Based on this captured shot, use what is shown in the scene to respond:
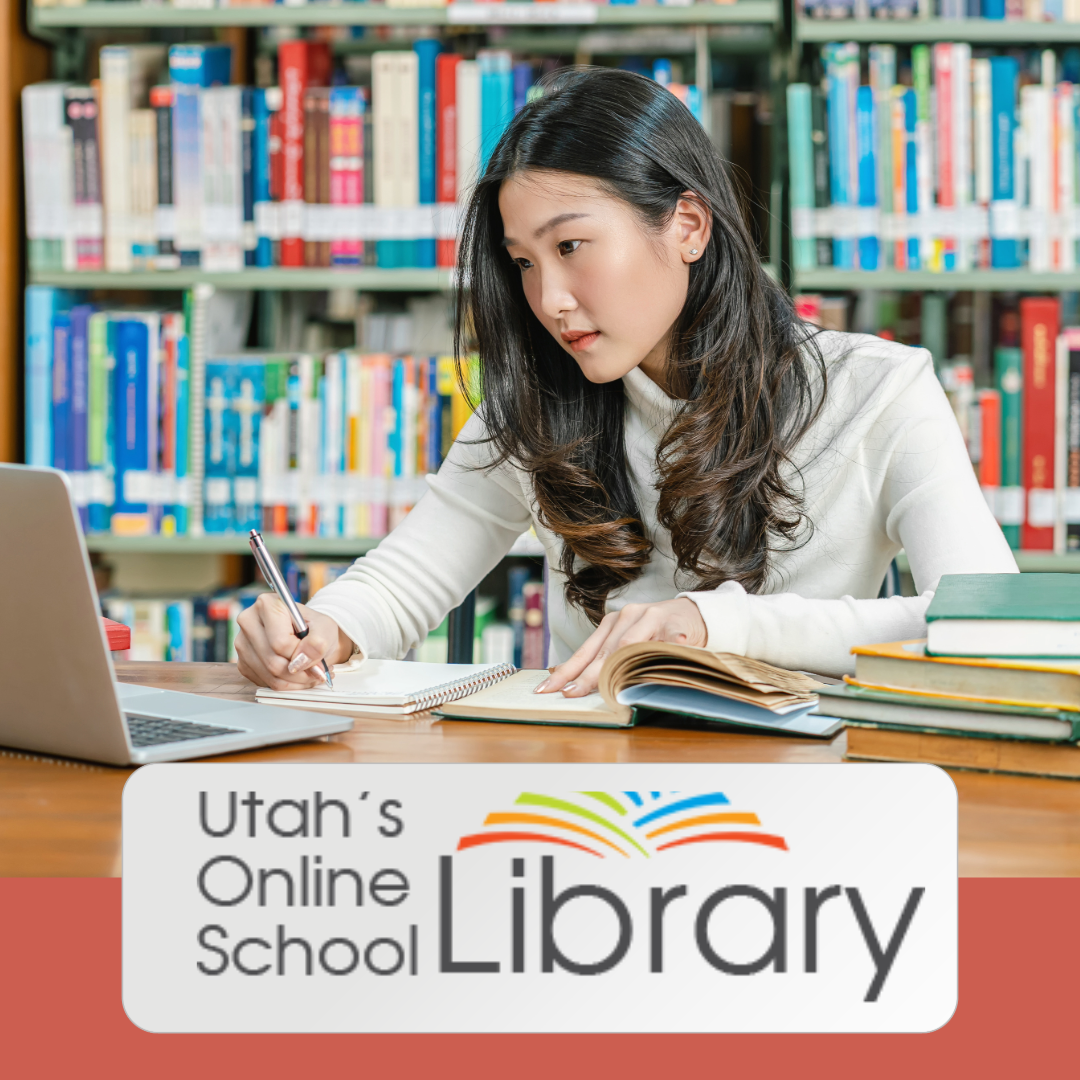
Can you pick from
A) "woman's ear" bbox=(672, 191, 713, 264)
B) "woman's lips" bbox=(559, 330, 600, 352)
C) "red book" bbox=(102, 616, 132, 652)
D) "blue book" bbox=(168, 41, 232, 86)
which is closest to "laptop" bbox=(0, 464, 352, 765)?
"red book" bbox=(102, 616, 132, 652)

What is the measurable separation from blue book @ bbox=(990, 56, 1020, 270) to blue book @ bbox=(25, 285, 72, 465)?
1588mm

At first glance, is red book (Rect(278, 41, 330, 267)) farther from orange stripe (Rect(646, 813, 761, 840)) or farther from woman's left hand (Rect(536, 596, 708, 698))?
orange stripe (Rect(646, 813, 761, 840))

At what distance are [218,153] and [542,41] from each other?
23.4 inches

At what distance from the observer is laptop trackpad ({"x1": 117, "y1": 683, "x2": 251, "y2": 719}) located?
89 cm

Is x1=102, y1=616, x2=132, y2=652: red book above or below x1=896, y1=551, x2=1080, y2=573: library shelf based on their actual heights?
above

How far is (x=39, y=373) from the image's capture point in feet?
6.86

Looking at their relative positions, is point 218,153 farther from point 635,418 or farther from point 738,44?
point 635,418

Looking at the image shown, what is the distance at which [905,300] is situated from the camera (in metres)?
2.18

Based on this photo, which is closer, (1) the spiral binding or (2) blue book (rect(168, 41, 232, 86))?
(1) the spiral binding

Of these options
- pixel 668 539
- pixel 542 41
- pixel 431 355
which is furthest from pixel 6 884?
pixel 542 41

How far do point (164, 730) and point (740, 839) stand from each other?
1.38 ft

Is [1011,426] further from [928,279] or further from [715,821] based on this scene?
[715,821]

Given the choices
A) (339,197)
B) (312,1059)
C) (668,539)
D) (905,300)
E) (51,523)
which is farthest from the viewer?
(905,300)

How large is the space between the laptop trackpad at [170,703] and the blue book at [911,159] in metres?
1.47
